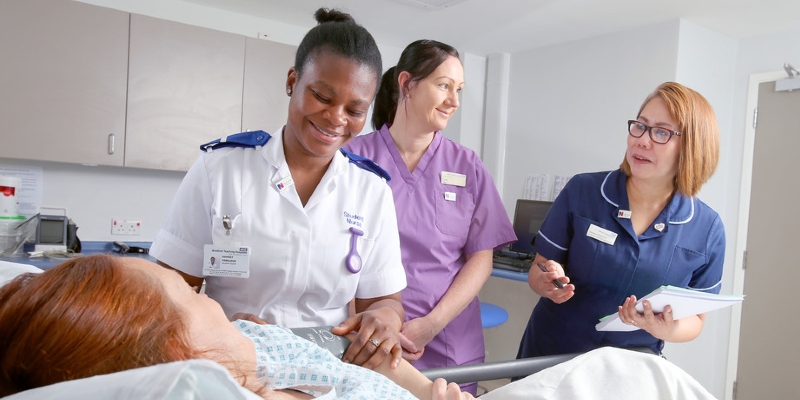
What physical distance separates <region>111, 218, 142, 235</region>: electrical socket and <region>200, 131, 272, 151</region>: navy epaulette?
2.70m

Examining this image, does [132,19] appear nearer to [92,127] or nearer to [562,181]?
[92,127]

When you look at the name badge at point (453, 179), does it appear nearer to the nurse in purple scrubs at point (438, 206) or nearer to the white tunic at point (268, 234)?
the nurse in purple scrubs at point (438, 206)

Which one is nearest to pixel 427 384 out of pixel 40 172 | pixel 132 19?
pixel 132 19

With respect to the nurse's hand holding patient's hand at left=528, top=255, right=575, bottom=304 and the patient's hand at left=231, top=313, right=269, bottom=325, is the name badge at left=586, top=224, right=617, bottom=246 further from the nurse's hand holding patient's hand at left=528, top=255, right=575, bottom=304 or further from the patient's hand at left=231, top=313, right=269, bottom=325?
the patient's hand at left=231, top=313, right=269, bottom=325

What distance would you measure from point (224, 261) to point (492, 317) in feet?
6.07

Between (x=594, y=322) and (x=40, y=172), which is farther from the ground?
(x=40, y=172)

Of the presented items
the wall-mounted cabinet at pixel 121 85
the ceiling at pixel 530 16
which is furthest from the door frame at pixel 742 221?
the wall-mounted cabinet at pixel 121 85

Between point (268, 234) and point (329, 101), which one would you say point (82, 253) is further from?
point (329, 101)

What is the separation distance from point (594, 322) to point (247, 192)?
1114 millimetres

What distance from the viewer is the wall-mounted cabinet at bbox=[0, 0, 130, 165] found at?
303 centimetres

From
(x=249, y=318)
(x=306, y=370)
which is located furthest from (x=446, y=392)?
(x=249, y=318)

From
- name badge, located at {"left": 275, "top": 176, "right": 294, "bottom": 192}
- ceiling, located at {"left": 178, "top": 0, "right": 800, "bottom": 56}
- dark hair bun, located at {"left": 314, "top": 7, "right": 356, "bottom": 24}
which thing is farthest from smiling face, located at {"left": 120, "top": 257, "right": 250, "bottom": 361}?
ceiling, located at {"left": 178, "top": 0, "right": 800, "bottom": 56}

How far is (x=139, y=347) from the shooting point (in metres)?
0.67

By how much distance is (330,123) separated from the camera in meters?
1.27
